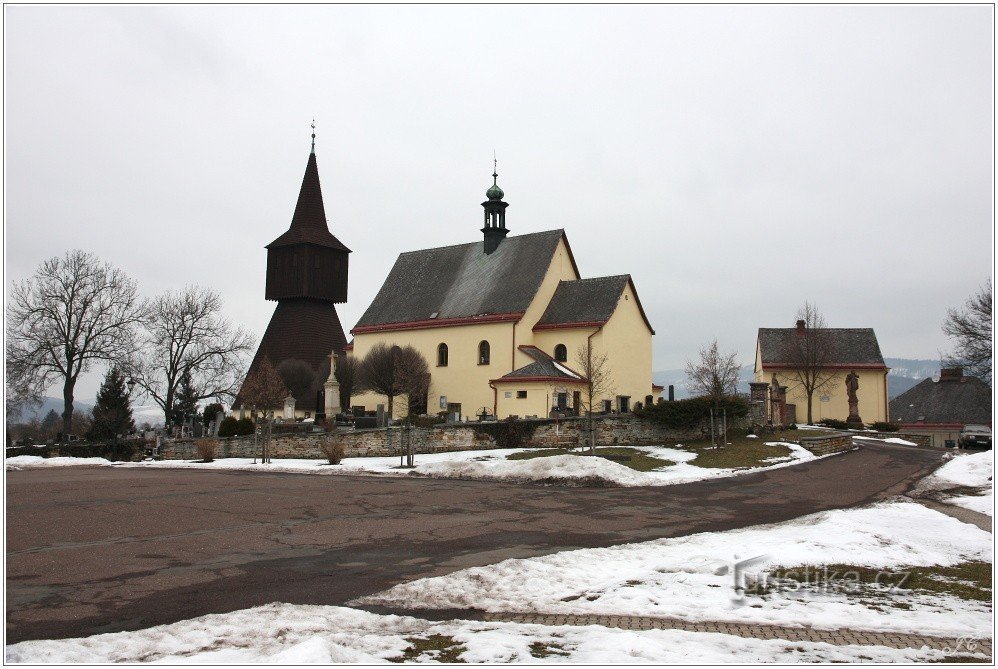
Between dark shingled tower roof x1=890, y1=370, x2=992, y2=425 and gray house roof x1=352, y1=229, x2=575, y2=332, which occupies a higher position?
gray house roof x1=352, y1=229, x2=575, y2=332

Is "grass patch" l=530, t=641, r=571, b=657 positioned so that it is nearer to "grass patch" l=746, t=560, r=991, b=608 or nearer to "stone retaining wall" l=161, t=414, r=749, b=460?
"grass patch" l=746, t=560, r=991, b=608

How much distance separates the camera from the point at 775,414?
3291 centimetres

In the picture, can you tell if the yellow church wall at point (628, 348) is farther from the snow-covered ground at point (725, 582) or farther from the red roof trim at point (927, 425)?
the snow-covered ground at point (725, 582)

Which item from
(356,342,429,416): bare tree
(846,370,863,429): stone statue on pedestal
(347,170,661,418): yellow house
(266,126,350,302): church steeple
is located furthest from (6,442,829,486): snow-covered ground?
(266,126,350,302): church steeple

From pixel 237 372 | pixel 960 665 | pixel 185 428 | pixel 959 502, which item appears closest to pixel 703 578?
pixel 960 665

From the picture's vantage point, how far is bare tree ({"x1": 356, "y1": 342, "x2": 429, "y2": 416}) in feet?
127

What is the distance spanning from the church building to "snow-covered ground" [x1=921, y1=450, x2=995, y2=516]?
39117 millimetres

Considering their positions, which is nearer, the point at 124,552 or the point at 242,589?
the point at 242,589

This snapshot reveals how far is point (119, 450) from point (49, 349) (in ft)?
30.4

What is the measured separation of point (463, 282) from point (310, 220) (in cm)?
1698

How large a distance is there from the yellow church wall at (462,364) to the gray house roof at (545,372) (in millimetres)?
3094

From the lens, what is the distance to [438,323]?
41781mm

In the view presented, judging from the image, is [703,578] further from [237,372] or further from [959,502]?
[237,372]

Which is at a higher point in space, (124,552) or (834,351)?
(834,351)
